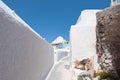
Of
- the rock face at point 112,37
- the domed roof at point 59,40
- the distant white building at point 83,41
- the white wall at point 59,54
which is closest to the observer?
the rock face at point 112,37

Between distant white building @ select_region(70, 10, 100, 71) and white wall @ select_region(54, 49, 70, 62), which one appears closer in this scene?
distant white building @ select_region(70, 10, 100, 71)

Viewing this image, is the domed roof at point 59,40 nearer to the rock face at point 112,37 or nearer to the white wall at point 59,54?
the white wall at point 59,54

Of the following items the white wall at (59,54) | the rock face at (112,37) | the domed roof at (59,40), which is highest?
the domed roof at (59,40)

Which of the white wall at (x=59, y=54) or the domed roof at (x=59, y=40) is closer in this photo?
the white wall at (x=59, y=54)

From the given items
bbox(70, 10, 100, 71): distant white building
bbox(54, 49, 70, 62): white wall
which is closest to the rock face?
bbox(70, 10, 100, 71): distant white building

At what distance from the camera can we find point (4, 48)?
3619mm

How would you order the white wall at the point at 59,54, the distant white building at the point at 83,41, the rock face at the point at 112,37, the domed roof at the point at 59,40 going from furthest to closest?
the domed roof at the point at 59,40 < the white wall at the point at 59,54 < the distant white building at the point at 83,41 < the rock face at the point at 112,37

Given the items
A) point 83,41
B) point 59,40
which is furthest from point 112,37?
→ point 59,40

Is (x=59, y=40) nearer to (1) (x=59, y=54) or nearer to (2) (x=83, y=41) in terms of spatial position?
(1) (x=59, y=54)

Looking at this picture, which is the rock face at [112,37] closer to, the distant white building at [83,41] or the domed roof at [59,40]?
the distant white building at [83,41]

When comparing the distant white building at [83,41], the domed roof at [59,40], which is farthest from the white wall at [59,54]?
the domed roof at [59,40]

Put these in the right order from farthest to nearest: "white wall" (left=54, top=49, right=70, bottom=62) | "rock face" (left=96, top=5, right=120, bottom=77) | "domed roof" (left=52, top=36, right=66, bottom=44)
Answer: "domed roof" (left=52, top=36, right=66, bottom=44) → "white wall" (left=54, top=49, right=70, bottom=62) → "rock face" (left=96, top=5, right=120, bottom=77)

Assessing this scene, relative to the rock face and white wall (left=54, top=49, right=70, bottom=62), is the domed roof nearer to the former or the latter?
white wall (left=54, top=49, right=70, bottom=62)

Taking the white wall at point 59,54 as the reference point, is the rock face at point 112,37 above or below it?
below
